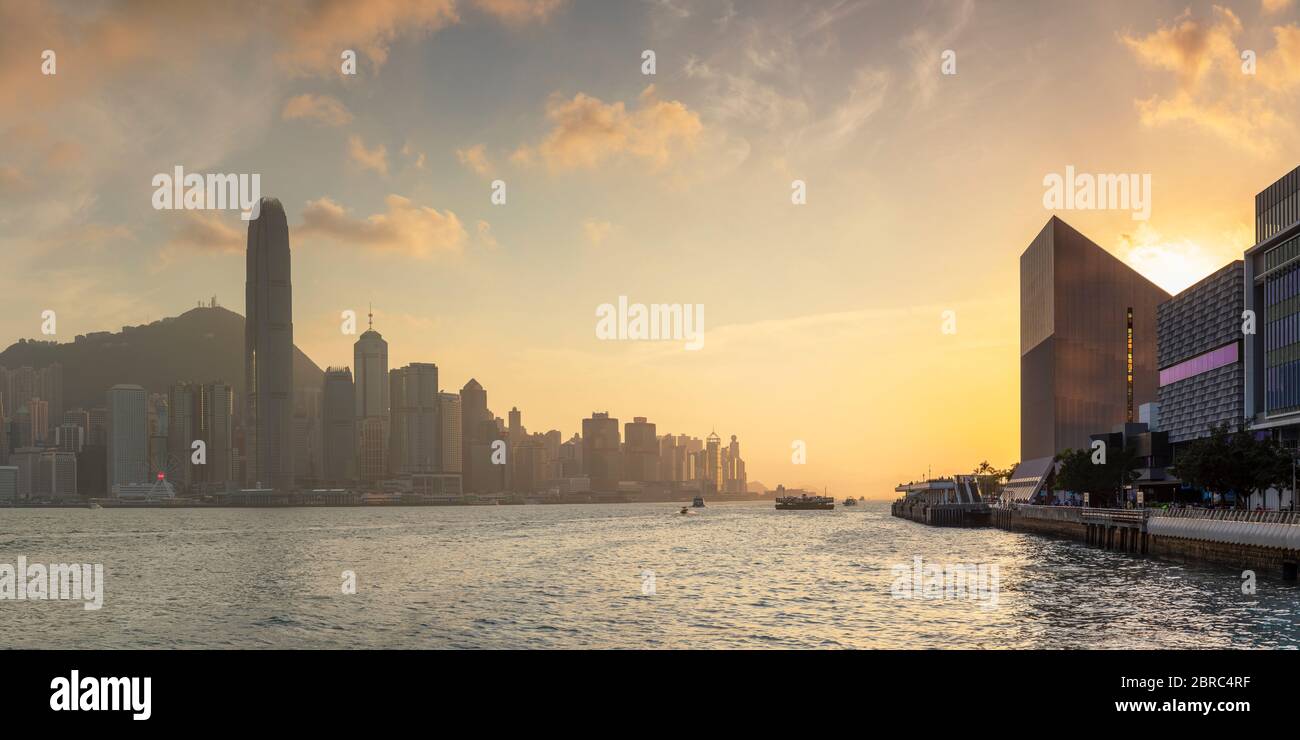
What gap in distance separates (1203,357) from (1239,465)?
183ft

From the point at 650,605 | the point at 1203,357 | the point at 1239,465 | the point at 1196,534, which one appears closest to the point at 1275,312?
the point at 1239,465

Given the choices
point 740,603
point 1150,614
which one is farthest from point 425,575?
point 1150,614

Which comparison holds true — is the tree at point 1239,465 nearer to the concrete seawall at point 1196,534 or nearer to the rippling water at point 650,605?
the concrete seawall at point 1196,534

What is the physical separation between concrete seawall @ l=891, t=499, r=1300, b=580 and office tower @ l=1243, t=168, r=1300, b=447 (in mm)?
19081

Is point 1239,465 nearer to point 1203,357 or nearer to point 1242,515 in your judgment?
point 1242,515

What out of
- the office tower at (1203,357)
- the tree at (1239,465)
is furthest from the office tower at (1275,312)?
the tree at (1239,465)

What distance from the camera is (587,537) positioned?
123 m

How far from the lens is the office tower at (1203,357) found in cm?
11644

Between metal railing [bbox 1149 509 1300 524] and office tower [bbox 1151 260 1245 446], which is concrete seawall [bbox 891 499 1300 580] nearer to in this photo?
metal railing [bbox 1149 509 1300 524]

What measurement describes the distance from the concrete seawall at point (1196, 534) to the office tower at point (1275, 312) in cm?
1908

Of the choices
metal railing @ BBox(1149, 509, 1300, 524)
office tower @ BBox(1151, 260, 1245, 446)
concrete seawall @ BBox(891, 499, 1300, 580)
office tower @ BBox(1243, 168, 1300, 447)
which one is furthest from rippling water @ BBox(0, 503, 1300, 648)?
office tower @ BBox(1151, 260, 1245, 446)
